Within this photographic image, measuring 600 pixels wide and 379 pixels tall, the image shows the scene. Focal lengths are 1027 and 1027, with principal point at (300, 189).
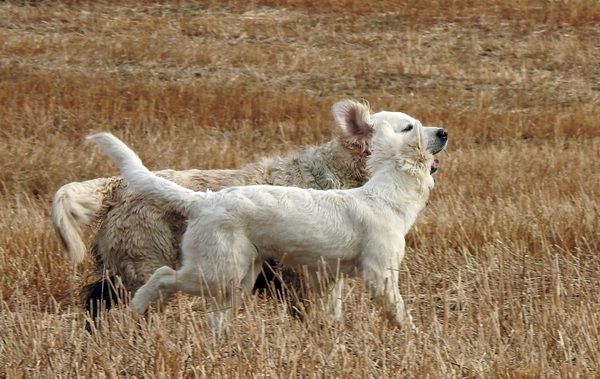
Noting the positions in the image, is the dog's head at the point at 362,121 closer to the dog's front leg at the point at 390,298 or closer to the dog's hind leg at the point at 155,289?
the dog's front leg at the point at 390,298

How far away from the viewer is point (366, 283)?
17.7ft

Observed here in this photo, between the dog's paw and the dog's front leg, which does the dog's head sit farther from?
the dog's paw

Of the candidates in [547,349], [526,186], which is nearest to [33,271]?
[547,349]

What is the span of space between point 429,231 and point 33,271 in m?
2.90

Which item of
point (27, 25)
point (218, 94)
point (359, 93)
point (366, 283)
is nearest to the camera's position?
point (366, 283)

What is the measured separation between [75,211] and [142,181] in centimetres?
89

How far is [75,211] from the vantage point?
5980 mm

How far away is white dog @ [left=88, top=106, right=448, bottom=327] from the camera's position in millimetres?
5219

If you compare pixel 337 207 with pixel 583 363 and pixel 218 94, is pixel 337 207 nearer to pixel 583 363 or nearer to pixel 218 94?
pixel 583 363

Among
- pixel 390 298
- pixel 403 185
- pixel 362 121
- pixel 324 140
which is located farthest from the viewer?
pixel 324 140

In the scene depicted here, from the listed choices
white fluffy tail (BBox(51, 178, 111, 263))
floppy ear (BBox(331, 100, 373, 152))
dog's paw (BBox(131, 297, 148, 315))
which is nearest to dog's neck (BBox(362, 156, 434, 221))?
floppy ear (BBox(331, 100, 373, 152))

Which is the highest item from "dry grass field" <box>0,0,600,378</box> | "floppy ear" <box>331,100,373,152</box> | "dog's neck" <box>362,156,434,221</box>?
"floppy ear" <box>331,100,373,152</box>

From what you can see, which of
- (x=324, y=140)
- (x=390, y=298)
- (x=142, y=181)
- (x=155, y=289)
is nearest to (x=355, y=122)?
(x=390, y=298)

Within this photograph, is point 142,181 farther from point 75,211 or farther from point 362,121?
point 362,121
